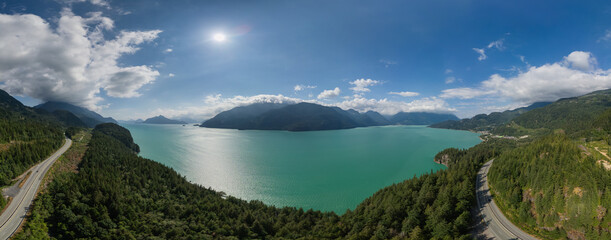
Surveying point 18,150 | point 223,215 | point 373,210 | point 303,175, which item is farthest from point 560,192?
point 18,150

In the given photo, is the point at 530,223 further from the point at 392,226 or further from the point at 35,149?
the point at 35,149

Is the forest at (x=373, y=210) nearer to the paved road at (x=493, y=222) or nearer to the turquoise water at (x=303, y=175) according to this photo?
the paved road at (x=493, y=222)

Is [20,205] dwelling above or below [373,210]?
above

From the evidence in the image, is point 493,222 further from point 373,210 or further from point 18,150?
point 18,150

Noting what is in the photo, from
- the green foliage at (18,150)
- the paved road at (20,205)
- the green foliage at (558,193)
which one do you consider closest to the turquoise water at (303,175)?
the green foliage at (558,193)

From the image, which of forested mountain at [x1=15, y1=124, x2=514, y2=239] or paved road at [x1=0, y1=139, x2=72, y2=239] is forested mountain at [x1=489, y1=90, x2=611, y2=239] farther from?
paved road at [x1=0, y1=139, x2=72, y2=239]
